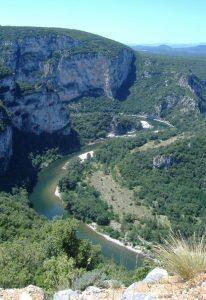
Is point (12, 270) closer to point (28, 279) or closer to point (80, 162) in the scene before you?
point (28, 279)

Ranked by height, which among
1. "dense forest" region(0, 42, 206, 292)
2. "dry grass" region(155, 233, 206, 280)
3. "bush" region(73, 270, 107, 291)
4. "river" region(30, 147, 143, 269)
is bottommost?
"river" region(30, 147, 143, 269)

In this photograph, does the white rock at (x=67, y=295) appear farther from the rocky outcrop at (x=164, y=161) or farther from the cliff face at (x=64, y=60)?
the cliff face at (x=64, y=60)

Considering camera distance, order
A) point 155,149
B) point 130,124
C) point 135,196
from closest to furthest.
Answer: point 135,196 < point 155,149 < point 130,124

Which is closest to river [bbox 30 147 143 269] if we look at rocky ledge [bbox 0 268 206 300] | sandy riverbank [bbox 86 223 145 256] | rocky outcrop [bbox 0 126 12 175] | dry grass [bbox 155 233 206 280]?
sandy riverbank [bbox 86 223 145 256]

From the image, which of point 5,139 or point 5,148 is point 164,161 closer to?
point 5,148

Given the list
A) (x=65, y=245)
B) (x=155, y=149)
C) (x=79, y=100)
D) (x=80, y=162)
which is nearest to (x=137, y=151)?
(x=155, y=149)

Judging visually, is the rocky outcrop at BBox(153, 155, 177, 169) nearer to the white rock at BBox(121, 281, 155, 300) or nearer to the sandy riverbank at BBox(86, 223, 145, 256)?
the sandy riverbank at BBox(86, 223, 145, 256)

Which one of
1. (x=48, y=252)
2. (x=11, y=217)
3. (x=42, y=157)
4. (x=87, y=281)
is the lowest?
(x=42, y=157)

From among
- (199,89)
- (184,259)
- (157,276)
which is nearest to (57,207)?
(157,276)
